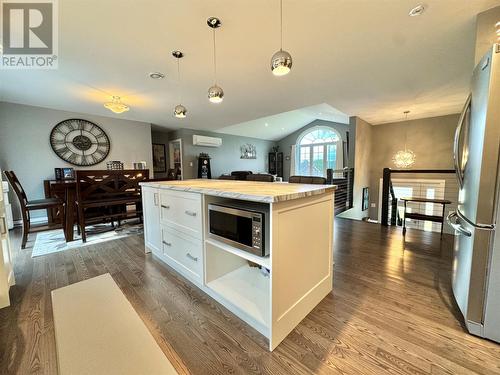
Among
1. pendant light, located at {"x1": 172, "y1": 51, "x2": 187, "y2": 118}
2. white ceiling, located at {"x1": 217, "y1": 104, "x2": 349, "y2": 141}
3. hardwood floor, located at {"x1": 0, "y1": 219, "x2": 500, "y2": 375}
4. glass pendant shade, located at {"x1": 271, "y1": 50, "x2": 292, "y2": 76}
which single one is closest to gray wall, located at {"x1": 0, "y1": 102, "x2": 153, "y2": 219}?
hardwood floor, located at {"x1": 0, "y1": 219, "x2": 500, "y2": 375}

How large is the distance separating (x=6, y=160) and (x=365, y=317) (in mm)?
6324

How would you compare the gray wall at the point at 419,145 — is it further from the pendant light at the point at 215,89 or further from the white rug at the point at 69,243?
the white rug at the point at 69,243

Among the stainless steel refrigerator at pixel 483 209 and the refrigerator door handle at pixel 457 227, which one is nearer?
the stainless steel refrigerator at pixel 483 209

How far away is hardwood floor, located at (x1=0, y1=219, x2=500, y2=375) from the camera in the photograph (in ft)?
3.71

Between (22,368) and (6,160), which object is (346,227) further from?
(6,160)

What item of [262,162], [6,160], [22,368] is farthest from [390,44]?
[262,162]

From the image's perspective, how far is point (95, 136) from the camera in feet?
→ 16.2

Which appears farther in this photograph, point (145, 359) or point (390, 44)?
point (390, 44)

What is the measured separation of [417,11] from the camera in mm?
1683

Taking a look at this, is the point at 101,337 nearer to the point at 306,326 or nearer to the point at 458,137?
the point at 306,326

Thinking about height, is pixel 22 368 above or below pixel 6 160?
below

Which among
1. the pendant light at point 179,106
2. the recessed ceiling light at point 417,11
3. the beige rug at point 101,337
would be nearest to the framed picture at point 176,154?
the pendant light at point 179,106

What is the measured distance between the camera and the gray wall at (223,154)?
275 inches
